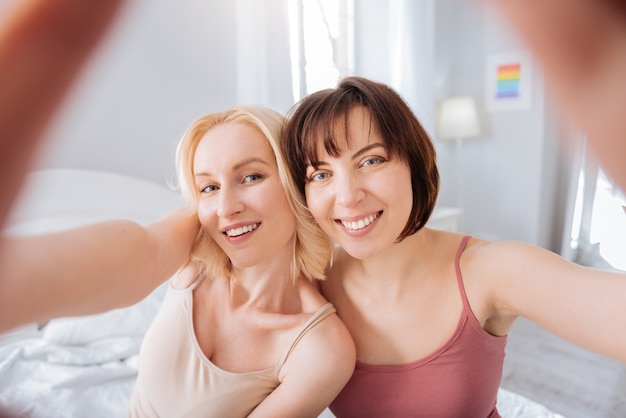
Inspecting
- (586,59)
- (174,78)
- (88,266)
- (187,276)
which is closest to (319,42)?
(174,78)

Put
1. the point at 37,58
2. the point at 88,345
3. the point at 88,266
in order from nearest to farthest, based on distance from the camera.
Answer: the point at 37,58 → the point at 88,266 → the point at 88,345

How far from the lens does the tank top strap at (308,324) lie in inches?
21.1

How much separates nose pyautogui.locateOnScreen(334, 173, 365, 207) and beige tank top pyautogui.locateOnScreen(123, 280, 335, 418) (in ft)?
0.57

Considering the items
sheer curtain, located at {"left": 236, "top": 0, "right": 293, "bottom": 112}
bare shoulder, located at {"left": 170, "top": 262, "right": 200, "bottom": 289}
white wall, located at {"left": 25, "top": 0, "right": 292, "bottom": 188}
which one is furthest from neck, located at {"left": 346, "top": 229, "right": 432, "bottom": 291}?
sheer curtain, located at {"left": 236, "top": 0, "right": 293, "bottom": 112}

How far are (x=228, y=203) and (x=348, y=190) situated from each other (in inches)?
6.1

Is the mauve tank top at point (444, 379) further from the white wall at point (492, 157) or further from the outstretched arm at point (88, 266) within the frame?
the white wall at point (492, 157)

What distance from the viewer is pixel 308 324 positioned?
1.80 feet

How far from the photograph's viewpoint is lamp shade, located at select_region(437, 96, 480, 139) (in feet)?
8.50

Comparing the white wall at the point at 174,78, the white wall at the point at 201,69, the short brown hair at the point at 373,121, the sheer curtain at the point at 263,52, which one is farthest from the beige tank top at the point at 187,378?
the sheer curtain at the point at 263,52

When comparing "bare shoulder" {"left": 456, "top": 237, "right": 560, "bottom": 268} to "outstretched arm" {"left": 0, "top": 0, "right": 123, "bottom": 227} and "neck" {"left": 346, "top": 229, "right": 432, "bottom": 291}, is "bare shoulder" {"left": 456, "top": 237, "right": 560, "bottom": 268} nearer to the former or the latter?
"neck" {"left": 346, "top": 229, "right": 432, "bottom": 291}

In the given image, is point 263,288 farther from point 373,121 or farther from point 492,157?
point 492,157

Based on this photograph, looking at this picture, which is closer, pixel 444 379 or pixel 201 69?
pixel 444 379

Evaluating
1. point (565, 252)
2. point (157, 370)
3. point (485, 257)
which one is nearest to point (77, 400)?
point (157, 370)

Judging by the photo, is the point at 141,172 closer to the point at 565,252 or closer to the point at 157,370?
the point at 157,370
